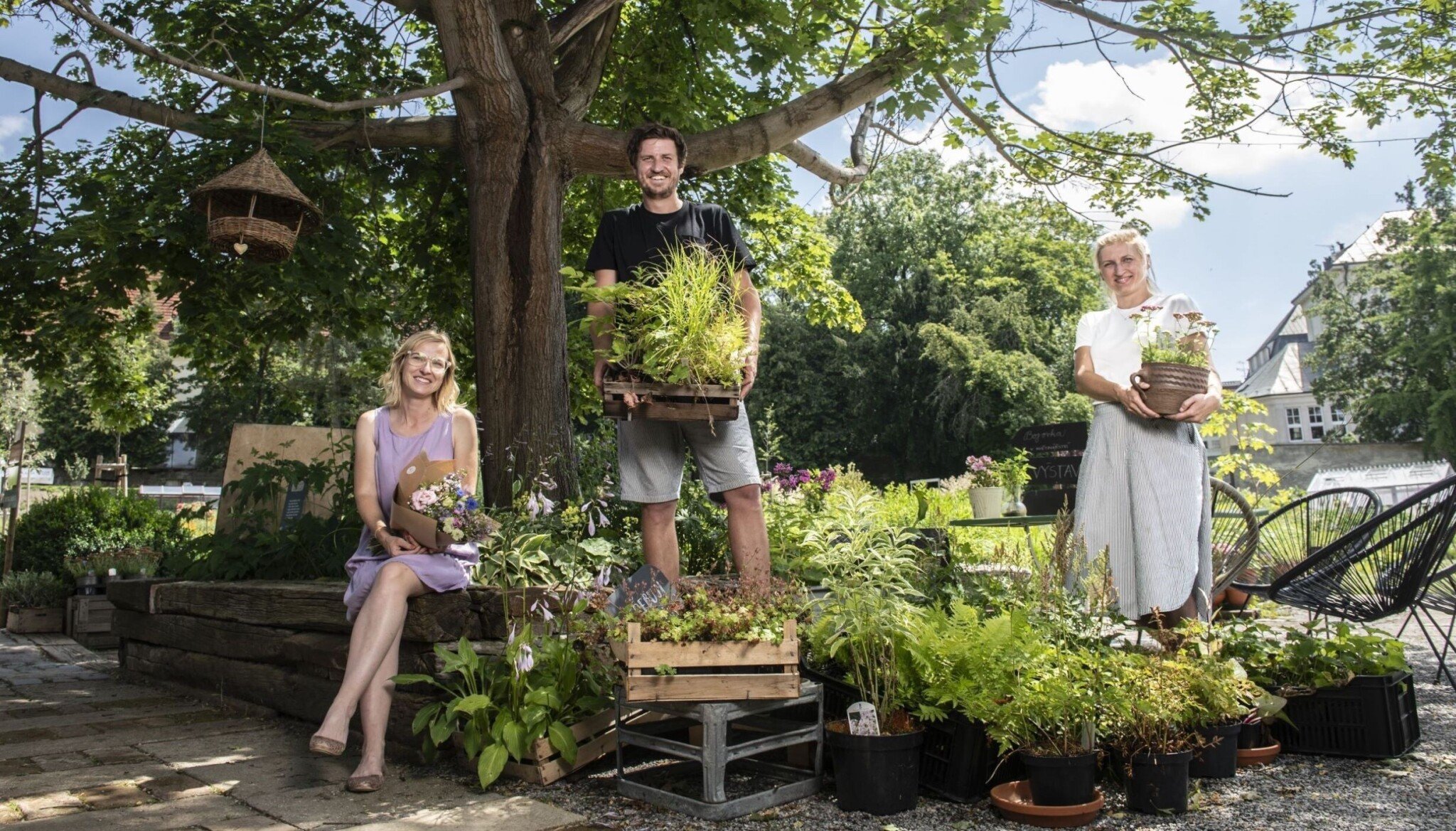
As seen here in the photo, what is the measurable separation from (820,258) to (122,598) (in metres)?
6.73

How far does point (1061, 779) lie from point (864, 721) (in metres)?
0.56

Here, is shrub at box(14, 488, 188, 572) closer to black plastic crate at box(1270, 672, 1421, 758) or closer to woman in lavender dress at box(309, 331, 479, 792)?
woman in lavender dress at box(309, 331, 479, 792)

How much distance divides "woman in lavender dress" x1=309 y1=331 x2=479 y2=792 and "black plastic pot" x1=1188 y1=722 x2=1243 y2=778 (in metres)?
2.55

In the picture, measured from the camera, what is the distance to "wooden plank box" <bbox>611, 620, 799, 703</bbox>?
3.06 meters

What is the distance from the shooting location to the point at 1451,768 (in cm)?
331

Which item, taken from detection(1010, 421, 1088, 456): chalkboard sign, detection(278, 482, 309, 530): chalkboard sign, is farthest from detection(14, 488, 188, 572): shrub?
detection(1010, 421, 1088, 456): chalkboard sign

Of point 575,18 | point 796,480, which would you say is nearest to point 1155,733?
point 575,18

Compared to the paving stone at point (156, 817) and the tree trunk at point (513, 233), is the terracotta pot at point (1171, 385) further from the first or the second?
the paving stone at point (156, 817)

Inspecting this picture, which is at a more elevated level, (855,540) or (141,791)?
(855,540)

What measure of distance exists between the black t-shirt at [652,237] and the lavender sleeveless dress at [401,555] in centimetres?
90

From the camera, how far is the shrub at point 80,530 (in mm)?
10492

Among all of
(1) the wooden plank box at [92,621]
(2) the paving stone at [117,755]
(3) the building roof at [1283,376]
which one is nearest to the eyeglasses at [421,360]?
(2) the paving stone at [117,755]

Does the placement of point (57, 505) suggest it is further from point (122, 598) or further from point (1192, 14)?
point (1192, 14)

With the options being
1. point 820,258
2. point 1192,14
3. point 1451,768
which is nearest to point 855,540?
point 1451,768
